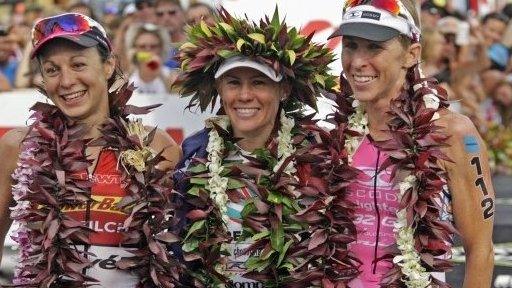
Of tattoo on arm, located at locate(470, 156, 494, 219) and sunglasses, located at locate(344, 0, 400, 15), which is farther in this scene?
sunglasses, located at locate(344, 0, 400, 15)

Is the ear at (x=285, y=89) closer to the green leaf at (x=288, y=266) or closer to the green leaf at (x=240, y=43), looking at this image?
the green leaf at (x=240, y=43)

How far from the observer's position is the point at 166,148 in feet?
18.8

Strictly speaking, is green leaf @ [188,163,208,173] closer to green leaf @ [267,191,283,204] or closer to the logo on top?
green leaf @ [267,191,283,204]

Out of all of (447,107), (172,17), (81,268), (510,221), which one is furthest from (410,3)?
(172,17)

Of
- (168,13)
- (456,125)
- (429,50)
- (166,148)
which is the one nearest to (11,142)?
(166,148)

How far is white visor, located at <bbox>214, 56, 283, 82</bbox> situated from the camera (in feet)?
18.0

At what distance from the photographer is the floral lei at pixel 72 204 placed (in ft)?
17.6

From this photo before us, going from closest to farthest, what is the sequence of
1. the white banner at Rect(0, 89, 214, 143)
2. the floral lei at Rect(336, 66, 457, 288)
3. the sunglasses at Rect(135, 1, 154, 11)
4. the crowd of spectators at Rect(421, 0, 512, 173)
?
the floral lei at Rect(336, 66, 457, 288) → the white banner at Rect(0, 89, 214, 143) → the crowd of spectators at Rect(421, 0, 512, 173) → the sunglasses at Rect(135, 1, 154, 11)

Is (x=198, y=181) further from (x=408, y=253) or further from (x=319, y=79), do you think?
(x=408, y=253)

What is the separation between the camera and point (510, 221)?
25.6 feet

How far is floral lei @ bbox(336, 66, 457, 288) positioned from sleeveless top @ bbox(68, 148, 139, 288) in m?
1.07

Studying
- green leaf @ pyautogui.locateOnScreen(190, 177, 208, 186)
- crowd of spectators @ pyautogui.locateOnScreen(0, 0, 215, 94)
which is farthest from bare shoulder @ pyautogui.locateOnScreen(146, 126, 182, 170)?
crowd of spectators @ pyautogui.locateOnScreen(0, 0, 215, 94)

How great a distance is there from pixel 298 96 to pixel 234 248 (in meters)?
0.72

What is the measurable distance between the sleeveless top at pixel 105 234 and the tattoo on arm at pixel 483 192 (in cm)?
142
